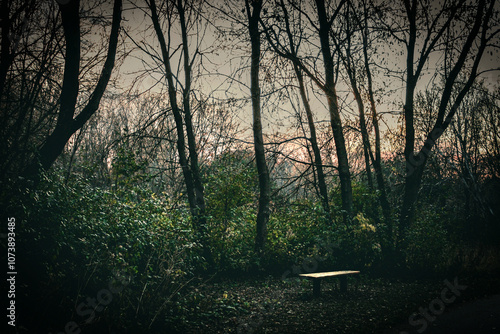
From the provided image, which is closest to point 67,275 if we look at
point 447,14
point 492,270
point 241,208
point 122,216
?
point 122,216

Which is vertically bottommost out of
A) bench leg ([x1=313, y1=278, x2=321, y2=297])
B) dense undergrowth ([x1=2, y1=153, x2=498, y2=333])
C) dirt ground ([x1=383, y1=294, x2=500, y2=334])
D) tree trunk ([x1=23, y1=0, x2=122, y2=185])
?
dirt ground ([x1=383, y1=294, x2=500, y2=334])

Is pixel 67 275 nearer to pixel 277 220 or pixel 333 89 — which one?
pixel 277 220

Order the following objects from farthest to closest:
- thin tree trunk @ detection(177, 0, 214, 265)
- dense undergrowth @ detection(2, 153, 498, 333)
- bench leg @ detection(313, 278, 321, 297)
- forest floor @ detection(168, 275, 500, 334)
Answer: thin tree trunk @ detection(177, 0, 214, 265)
bench leg @ detection(313, 278, 321, 297)
forest floor @ detection(168, 275, 500, 334)
dense undergrowth @ detection(2, 153, 498, 333)

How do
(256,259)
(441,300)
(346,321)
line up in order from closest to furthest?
(346,321)
(441,300)
(256,259)

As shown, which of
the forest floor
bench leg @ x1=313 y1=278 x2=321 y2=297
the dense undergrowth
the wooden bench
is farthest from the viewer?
bench leg @ x1=313 y1=278 x2=321 y2=297

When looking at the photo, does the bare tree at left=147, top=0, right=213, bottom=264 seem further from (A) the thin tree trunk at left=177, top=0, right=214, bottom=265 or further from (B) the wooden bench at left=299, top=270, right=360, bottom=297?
(B) the wooden bench at left=299, top=270, right=360, bottom=297

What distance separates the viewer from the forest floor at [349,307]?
525 centimetres

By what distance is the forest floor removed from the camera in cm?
525

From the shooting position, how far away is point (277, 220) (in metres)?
10.9

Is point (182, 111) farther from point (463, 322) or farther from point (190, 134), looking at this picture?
point (463, 322)

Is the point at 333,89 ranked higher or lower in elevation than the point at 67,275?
higher

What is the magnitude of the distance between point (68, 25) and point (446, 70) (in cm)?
1113

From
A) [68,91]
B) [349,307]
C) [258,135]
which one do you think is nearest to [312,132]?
[258,135]

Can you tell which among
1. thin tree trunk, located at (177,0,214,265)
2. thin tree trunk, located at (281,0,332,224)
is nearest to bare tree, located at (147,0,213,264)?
thin tree trunk, located at (177,0,214,265)
